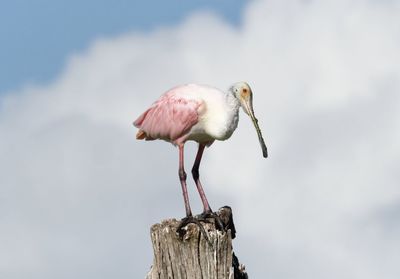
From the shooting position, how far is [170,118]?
20500mm

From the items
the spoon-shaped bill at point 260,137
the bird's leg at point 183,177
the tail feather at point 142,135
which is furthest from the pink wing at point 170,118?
the spoon-shaped bill at point 260,137

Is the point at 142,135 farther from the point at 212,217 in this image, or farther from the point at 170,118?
the point at 212,217

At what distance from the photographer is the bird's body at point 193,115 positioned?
2008cm

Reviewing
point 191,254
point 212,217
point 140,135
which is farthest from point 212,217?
point 140,135

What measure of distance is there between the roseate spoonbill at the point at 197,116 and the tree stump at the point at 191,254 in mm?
4722

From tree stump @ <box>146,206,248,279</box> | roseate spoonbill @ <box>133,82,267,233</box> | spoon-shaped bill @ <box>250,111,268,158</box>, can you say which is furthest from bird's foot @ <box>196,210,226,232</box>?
tree stump @ <box>146,206,248,279</box>

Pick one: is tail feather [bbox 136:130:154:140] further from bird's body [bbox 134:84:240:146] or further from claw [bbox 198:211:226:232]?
claw [bbox 198:211:226:232]

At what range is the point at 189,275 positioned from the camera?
13922mm

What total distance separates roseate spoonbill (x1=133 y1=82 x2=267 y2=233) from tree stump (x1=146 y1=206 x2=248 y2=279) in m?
4.72

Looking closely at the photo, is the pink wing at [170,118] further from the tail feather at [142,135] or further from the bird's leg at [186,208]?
the bird's leg at [186,208]

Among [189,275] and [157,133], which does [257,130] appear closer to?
[157,133]

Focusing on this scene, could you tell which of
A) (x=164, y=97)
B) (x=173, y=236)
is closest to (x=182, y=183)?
(x=164, y=97)

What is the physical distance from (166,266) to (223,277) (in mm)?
744

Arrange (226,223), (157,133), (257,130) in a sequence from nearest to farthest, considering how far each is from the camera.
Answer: (226,223) < (257,130) < (157,133)
